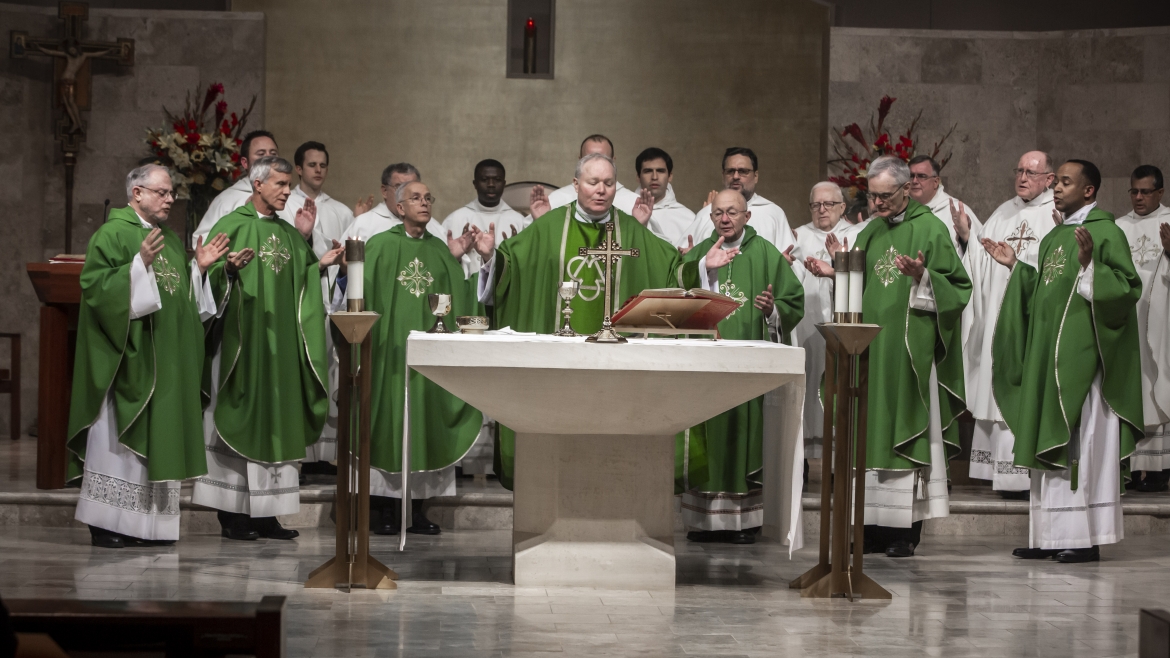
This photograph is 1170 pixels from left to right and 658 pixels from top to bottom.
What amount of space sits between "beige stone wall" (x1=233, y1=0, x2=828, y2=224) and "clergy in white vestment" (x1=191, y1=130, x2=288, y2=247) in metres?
2.20

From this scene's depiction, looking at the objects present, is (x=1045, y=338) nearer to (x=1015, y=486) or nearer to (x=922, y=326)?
(x=922, y=326)

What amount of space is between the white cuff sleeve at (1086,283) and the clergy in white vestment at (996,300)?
1.37 meters

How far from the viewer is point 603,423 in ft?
17.0

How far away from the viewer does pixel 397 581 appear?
17.9 ft

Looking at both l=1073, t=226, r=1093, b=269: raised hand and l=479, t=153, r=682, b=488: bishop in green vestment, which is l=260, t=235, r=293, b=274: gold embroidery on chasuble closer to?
l=479, t=153, r=682, b=488: bishop in green vestment

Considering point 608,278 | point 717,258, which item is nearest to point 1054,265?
point 717,258

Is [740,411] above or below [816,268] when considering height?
below

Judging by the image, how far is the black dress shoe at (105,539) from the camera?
6109 mm

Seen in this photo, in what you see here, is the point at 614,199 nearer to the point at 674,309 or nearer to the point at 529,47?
the point at 674,309

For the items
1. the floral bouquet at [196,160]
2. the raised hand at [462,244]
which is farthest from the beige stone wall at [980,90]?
the floral bouquet at [196,160]

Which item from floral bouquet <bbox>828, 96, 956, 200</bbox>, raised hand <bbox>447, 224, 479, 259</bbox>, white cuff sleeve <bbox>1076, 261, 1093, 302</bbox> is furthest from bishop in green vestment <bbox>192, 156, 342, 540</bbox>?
floral bouquet <bbox>828, 96, 956, 200</bbox>

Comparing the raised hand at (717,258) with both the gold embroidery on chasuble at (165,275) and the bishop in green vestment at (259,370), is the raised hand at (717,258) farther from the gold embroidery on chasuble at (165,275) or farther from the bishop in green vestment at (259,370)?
the gold embroidery on chasuble at (165,275)

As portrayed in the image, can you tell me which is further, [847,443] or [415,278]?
[415,278]

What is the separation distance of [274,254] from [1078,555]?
4250mm
